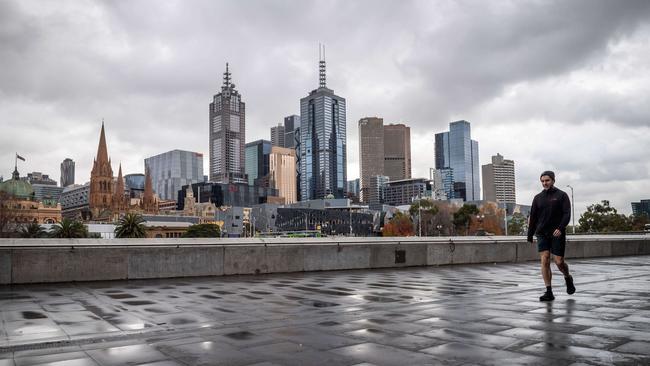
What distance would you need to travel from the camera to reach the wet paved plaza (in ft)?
14.4

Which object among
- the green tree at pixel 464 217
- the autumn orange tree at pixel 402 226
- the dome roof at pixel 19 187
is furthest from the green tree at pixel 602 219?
the dome roof at pixel 19 187

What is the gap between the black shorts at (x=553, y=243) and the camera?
8.36 metres

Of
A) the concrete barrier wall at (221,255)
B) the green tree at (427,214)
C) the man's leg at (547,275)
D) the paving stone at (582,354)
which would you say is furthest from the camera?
the green tree at (427,214)

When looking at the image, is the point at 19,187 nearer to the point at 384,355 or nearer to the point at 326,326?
the point at 326,326

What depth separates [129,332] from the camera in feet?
18.1

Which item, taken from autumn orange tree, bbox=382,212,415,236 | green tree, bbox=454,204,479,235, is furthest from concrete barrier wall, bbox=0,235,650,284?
autumn orange tree, bbox=382,212,415,236

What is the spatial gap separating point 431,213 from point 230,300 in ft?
378

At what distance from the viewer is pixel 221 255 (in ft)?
45.3

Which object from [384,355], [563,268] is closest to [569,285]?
[563,268]

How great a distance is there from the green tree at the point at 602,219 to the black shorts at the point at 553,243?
7313 centimetres

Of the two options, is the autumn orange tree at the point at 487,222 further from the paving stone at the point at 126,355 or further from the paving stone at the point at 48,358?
the paving stone at the point at 48,358

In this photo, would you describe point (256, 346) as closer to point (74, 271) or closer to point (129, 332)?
point (129, 332)

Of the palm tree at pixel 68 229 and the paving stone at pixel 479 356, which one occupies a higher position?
the paving stone at pixel 479 356

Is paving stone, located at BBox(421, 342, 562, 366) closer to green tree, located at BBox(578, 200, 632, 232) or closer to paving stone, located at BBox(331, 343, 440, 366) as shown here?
paving stone, located at BBox(331, 343, 440, 366)
